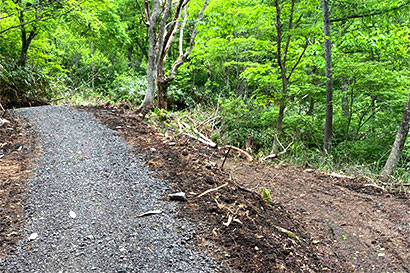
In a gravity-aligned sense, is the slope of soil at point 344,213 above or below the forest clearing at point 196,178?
below

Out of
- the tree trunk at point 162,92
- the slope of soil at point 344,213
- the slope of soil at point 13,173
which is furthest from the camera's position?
the tree trunk at point 162,92

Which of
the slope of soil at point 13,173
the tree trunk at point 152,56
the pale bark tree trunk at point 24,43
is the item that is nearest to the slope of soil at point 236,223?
the slope of soil at point 13,173

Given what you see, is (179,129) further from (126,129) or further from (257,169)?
(257,169)

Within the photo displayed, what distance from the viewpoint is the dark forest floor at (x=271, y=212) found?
2.18m

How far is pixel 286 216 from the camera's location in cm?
309

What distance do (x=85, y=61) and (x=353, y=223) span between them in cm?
1392

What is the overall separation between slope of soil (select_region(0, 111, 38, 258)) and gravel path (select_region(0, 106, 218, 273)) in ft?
0.29

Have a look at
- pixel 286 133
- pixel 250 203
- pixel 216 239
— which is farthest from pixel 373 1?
pixel 216 239

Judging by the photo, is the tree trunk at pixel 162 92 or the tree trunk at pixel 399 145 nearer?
the tree trunk at pixel 399 145

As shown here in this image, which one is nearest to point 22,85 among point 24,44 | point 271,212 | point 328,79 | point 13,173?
point 24,44

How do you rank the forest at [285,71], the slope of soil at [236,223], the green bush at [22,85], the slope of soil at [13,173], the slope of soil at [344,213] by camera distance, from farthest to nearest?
the green bush at [22,85]
the forest at [285,71]
the slope of soil at [344,213]
the slope of soil at [13,173]
the slope of soil at [236,223]

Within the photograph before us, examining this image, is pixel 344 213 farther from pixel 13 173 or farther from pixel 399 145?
pixel 13 173

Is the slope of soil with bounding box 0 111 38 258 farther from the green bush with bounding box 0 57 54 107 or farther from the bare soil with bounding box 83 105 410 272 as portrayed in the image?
the green bush with bounding box 0 57 54 107

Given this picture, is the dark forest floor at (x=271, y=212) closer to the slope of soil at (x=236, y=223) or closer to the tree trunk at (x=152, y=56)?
the slope of soil at (x=236, y=223)
